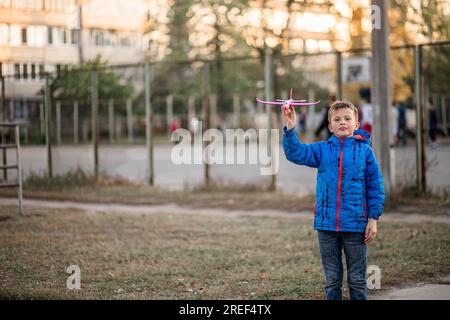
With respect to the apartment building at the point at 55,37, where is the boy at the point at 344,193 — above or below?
below

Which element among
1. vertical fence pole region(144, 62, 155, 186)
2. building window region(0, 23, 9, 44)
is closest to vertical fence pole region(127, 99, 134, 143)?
building window region(0, 23, 9, 44)

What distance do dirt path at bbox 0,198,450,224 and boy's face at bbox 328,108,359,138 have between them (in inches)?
224

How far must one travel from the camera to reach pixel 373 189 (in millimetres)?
5574

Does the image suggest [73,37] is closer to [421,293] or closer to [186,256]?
[186,256]

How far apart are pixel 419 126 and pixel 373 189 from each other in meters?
7.89

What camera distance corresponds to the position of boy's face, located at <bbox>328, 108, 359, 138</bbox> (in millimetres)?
5559

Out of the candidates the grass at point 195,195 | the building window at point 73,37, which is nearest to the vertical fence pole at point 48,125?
the grass at point 195,195

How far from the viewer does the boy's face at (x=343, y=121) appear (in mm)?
5559

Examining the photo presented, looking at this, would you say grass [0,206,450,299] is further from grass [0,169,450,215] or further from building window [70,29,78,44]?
building window [70,29,78,44]

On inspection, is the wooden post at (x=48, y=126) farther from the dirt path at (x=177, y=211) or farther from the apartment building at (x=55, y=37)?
the dirt path at (x=177, y=211)

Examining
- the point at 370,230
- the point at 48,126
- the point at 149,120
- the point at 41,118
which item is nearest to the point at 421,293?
the point at 370,230

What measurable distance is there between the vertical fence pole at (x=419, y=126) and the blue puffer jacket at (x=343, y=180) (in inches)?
298
